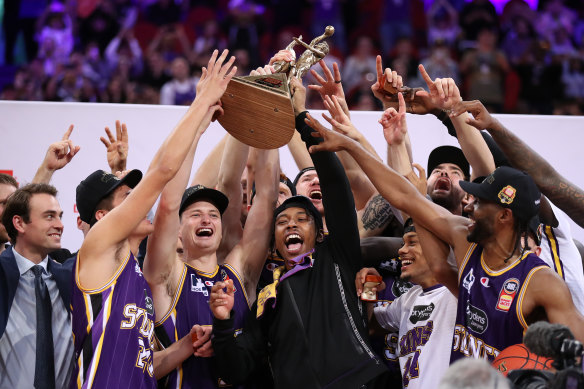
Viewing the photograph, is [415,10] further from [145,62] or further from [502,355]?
[502,355]

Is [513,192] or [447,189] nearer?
[513,192]

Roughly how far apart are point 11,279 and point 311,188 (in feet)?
5.86

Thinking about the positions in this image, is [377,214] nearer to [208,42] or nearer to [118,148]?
[118,148]

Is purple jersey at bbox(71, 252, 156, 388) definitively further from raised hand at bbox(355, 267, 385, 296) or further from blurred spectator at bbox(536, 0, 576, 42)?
blurred spectator at bbox(536, 0, 576, 42)

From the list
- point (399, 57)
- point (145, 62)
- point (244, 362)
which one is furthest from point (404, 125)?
point (145, 62)

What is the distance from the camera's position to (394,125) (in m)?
4.54

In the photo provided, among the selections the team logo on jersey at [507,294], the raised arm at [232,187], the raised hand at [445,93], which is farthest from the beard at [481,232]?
the raised arm at [232,187]

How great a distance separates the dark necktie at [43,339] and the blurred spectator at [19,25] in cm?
724

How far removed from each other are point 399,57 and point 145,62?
3.08 meters

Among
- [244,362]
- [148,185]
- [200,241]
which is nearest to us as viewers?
[148,185]

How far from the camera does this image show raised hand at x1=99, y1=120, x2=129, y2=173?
16.0ft

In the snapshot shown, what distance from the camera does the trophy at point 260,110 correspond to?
3.71 metres

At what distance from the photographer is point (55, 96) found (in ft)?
30.5

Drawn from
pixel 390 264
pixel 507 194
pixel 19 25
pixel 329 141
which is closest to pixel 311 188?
pixel 390 264
